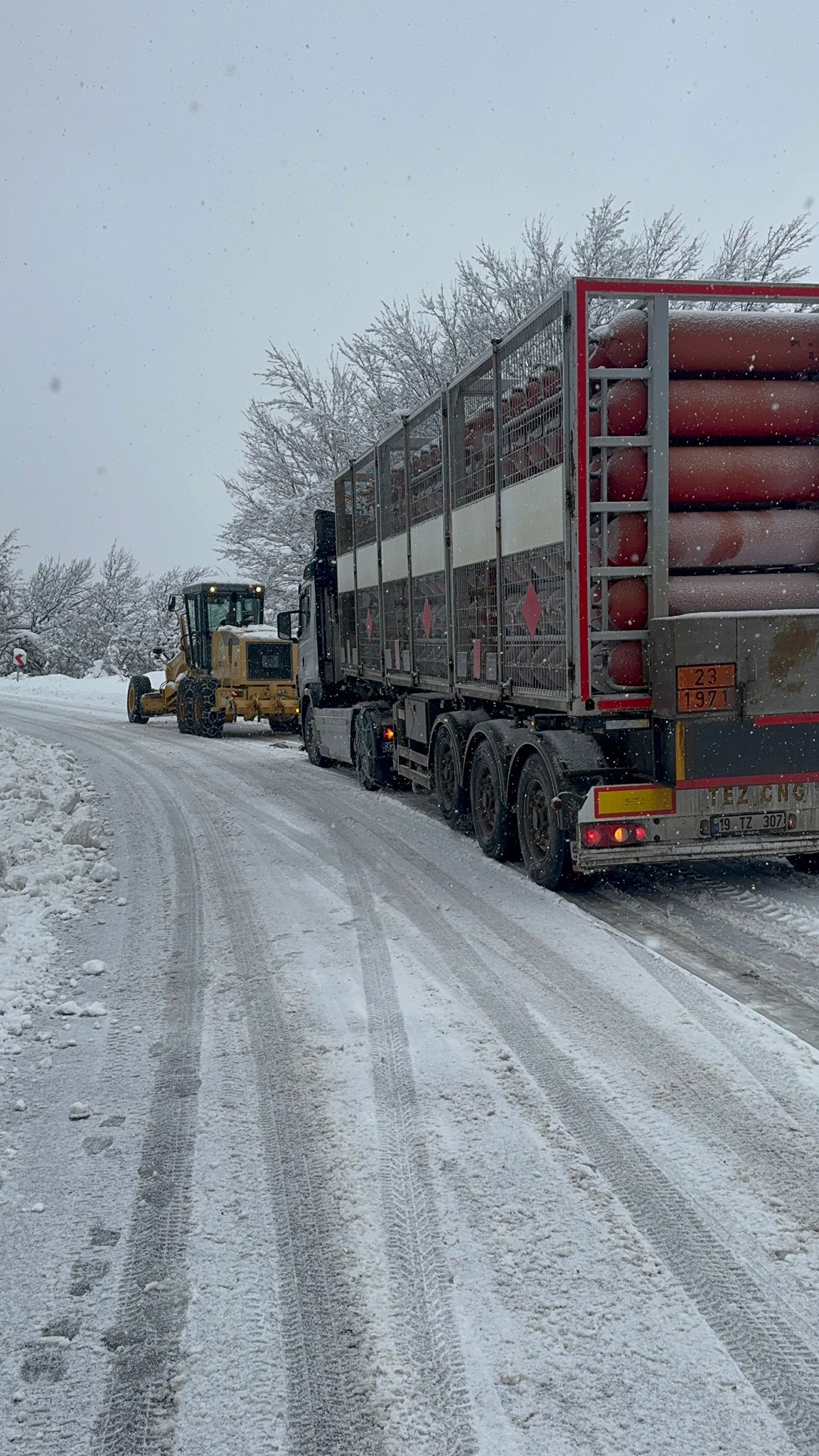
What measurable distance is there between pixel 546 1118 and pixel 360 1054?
96 cm

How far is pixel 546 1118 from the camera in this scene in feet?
13.1

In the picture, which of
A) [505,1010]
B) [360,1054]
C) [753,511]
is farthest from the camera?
[753,511]

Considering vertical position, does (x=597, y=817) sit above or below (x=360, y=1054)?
above

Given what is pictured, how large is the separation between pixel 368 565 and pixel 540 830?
6.18 m

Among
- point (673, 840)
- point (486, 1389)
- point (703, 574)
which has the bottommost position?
point (486, 1389)

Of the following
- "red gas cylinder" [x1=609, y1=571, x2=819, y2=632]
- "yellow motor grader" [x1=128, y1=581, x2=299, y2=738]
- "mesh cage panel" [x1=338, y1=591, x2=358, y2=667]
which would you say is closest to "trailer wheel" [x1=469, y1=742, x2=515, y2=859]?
"red gas cylinder" [x1=609, y1=571, x2=819, y2=632]

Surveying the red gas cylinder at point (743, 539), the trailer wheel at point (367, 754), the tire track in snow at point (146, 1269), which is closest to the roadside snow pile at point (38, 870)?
the tire track in snow at point (146, 1269)

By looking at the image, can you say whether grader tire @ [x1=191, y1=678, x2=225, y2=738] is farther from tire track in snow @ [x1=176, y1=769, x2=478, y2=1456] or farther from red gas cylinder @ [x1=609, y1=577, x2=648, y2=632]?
tire track in snow @ [x1=176, y1=769, x2=478, y2=1456]

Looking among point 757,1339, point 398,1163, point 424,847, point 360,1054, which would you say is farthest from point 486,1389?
point 424,847

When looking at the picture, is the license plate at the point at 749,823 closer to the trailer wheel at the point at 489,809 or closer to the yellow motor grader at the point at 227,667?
the trailer wheel at the point at 489,809

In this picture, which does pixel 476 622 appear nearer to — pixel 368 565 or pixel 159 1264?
pixel 368 565

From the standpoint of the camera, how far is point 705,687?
6.65 metres

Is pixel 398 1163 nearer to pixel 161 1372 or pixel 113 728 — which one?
pixel 161 1372

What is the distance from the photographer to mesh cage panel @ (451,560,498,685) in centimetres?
862
